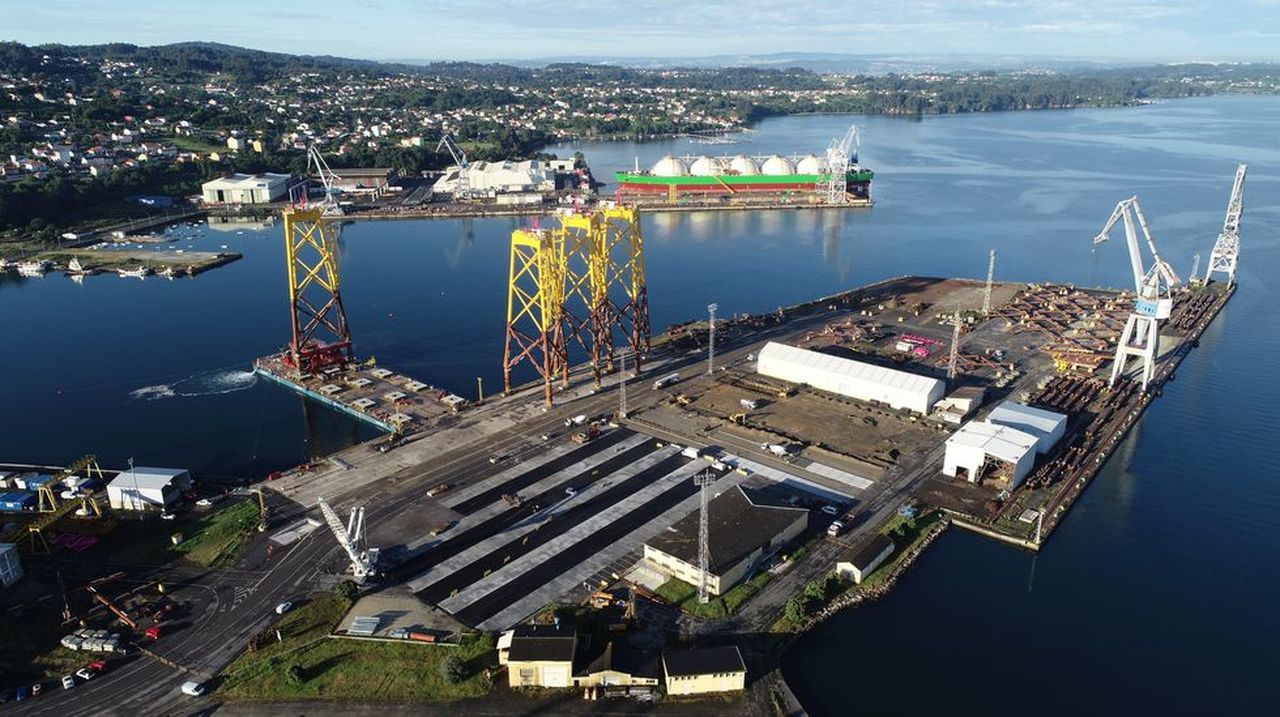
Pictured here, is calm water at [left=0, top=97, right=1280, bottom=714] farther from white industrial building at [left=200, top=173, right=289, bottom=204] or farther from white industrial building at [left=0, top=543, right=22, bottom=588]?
white industrial building at [left=200, top=173, right=289, bottom=204]

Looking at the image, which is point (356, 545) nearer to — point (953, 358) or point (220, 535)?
point (220, 535)

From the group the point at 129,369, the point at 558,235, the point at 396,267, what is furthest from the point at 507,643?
the point at 396,267

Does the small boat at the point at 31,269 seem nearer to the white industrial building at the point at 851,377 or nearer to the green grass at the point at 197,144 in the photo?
the green grass at the point at 197,144

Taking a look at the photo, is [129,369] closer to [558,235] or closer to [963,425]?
[558,235]

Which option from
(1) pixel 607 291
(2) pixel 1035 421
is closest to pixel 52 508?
(1) pixel 607 291

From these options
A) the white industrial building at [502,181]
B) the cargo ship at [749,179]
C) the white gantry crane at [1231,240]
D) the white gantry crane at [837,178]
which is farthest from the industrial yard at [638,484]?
the white industrial building at [502,181]
